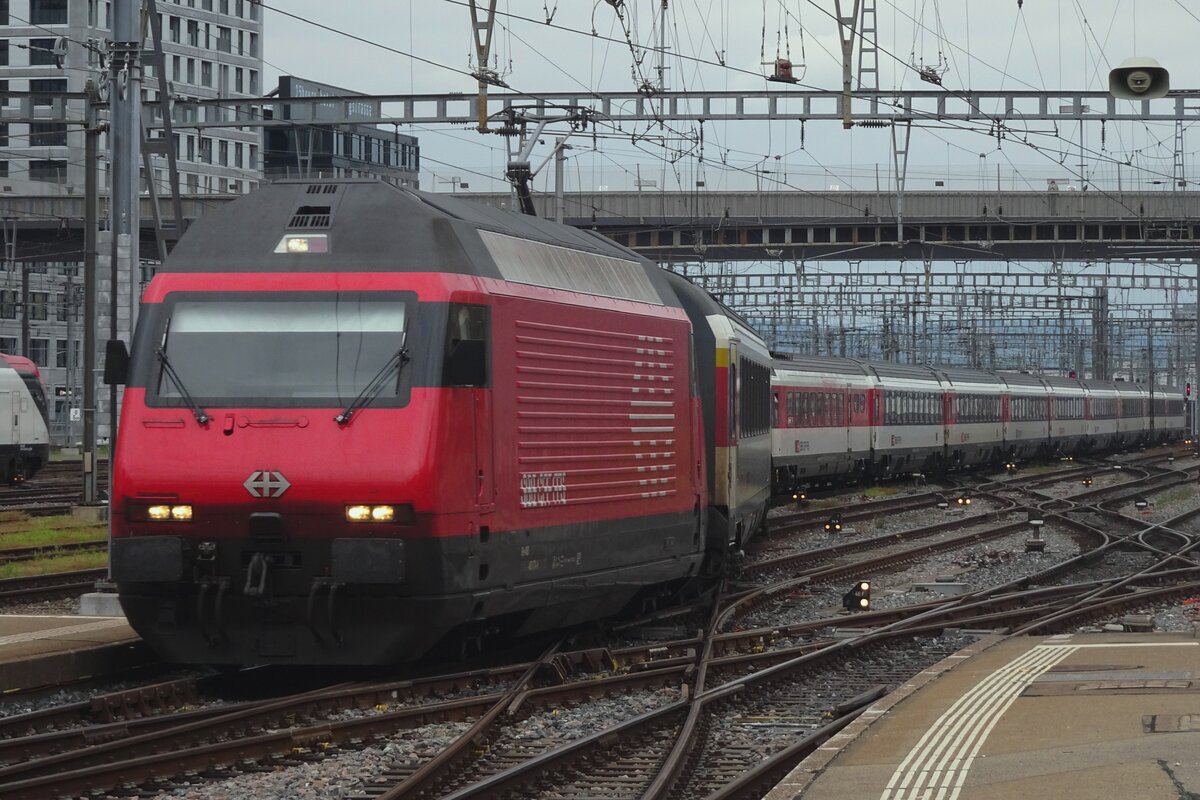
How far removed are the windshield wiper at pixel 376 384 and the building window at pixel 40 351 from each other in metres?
86.2

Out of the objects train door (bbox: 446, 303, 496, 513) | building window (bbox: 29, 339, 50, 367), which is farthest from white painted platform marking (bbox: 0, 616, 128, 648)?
building window (bbox: 29, 339, 50, 367)

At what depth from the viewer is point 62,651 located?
38.8ft

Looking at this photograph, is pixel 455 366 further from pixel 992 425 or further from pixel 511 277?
pixel 992 425

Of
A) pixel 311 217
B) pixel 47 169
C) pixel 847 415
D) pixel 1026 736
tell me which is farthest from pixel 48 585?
pixel 47 169

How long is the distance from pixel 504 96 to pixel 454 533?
19832mm

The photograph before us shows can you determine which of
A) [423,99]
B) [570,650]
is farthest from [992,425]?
[570,650]

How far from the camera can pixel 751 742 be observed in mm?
10375

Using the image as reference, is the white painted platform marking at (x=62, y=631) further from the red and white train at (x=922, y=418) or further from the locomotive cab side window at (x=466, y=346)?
the red and white train at (x=922, y=418)

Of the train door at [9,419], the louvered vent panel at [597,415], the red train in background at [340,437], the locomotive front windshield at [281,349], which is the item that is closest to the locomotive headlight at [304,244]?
the red train in background at [340,437]

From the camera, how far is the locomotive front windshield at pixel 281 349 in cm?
1129

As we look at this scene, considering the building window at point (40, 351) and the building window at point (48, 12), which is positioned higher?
the building window at point (48, 12)

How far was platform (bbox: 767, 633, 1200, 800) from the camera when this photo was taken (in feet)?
25.6

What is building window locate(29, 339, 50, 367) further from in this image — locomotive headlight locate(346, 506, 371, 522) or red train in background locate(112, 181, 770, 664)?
locomotive headlight locate(346, 506, 371, 522)

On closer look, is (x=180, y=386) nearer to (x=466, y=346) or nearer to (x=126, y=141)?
(x=466, y=346)
